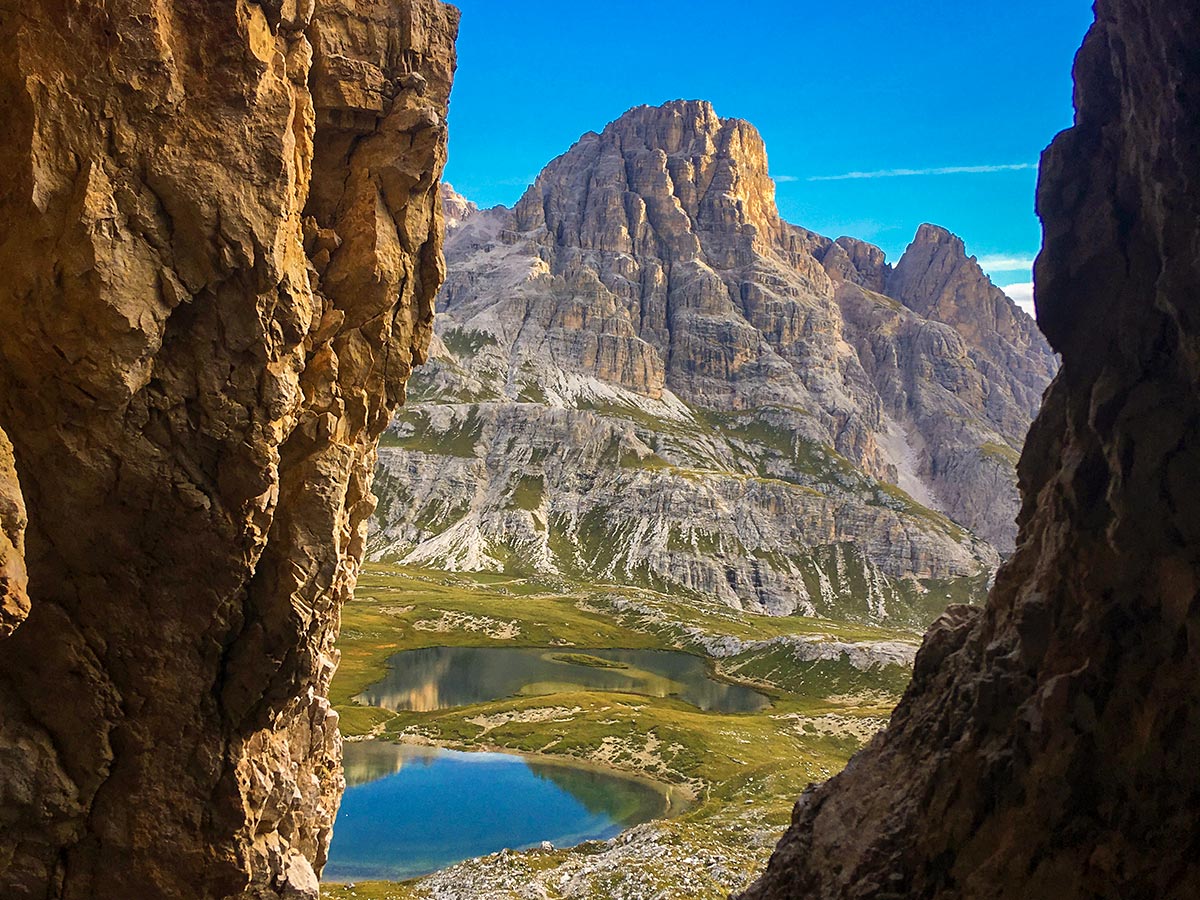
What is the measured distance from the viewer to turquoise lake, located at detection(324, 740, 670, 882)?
2721 inches

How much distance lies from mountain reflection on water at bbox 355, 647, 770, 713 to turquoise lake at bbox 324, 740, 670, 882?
28543 mm

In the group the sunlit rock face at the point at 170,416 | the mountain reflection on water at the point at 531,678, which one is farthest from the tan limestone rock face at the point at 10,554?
the mountain reflection on water at the point at 531,678

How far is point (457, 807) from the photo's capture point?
8219 centimetres

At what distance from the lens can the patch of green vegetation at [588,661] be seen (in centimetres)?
17062

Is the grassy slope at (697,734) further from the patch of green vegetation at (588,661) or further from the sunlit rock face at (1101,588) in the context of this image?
the sunlit rock face at (1101,588)

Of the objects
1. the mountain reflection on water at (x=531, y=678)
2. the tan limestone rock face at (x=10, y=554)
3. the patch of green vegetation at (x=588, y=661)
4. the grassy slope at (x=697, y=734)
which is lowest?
the mountain reflection on water at (x=531, y=678)

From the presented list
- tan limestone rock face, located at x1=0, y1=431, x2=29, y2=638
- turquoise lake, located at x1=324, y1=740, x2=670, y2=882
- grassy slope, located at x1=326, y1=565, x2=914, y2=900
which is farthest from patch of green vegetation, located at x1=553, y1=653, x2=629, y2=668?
tan limestone rock face, located at x1=0, y1=431, x2=29, y2=638

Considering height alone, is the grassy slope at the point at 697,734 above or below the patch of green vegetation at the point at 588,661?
above

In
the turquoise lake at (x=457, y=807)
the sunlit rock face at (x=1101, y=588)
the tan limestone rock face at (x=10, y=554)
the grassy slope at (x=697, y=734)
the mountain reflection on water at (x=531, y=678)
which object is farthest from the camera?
the mountain reflection on water at (x=531, y=678)

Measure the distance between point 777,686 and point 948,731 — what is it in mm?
150805

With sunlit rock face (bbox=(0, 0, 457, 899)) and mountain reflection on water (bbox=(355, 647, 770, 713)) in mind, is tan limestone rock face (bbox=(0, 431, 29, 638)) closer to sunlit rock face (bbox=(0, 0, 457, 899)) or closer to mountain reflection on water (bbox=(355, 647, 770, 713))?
sunlit rock face (bbox=(0, 0, 457, 899))

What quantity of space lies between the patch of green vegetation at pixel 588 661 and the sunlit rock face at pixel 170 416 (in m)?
151

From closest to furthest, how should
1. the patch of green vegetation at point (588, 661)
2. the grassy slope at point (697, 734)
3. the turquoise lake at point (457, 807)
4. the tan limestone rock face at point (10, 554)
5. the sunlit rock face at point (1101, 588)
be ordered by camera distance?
the tan limestone rock face at point (10, 554)
the sunlit rock face at point (1101, 588)
the grassy slope at point (697, 734)
the turquoise lake at point (457, 807)
the patch of green vegetation at point (588, 661)

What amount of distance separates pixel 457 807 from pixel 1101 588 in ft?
256
